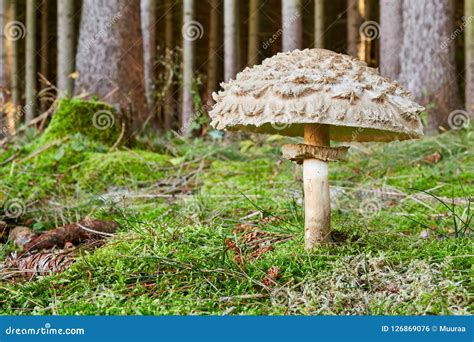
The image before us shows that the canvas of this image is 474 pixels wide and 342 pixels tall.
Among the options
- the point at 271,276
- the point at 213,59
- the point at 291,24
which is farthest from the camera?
the point at 213,59

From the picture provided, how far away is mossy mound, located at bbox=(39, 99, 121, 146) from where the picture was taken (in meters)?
5.86

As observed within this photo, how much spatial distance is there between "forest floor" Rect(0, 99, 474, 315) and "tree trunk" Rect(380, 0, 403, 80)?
368 centimetres

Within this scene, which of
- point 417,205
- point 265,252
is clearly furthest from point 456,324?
point 417,205

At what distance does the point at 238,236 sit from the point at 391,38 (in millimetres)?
7020

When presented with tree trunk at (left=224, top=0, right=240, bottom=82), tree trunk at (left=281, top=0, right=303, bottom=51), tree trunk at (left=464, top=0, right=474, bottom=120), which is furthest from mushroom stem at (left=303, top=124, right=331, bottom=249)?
tree trunk at (left=224, top=0, right=240, bottom=82)

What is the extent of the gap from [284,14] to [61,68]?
18.5 ft

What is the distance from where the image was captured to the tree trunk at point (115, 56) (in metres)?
7.25

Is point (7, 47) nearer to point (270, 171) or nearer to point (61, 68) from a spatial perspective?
point (61, 68)

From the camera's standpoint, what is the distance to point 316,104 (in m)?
2.30

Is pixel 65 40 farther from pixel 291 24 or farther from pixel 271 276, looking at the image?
pixel 271 276

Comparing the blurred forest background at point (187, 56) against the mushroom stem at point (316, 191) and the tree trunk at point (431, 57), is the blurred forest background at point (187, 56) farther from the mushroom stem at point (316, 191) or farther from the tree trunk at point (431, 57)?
the mushroom stem at point (316, 191)

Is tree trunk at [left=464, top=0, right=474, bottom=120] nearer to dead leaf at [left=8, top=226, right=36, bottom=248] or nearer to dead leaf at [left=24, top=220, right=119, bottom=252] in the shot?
dead leaf at [left=24, top=220, right=119, bottom=252]

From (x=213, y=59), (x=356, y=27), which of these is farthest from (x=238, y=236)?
(x=213, y=59)

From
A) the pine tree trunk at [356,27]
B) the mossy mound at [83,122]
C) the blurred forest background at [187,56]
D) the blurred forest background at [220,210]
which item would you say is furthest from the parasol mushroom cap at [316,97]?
the pine tree trunk at [356,27]
